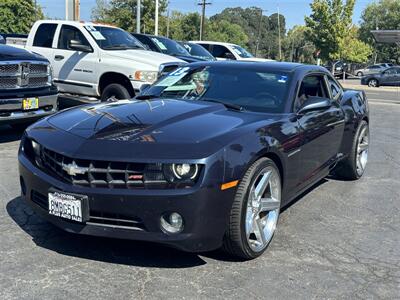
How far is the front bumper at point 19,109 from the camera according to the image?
23.0 feet

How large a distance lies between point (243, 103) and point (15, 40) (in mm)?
9957

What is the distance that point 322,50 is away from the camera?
148 ft

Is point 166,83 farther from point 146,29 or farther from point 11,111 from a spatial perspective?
point 146,29

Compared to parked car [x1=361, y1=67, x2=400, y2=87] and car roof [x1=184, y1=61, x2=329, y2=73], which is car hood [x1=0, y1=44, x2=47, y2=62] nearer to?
car roof [x1=184, y1=61, x2=329, y2=73]

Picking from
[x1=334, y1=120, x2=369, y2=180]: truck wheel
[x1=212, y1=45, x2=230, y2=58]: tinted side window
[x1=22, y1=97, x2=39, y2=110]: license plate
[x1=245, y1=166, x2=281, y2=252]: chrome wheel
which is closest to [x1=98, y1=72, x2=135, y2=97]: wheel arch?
[x1=22, y1=97, x2=39, y2=110]: license plate

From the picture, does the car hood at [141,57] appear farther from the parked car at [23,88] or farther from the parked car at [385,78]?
the parked car at [385,78]

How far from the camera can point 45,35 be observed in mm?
10656

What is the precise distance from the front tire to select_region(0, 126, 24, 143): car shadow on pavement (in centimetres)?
530

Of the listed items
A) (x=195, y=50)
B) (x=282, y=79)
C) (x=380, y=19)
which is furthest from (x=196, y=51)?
(x=380, y=19)

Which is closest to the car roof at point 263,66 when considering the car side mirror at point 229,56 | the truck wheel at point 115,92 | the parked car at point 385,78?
the truck wheel at point 115,92

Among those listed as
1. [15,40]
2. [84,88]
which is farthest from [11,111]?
[15,40]

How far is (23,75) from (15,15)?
44.4 meters

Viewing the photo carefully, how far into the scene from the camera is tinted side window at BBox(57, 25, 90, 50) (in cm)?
1026

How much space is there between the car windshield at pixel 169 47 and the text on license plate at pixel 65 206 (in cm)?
994
